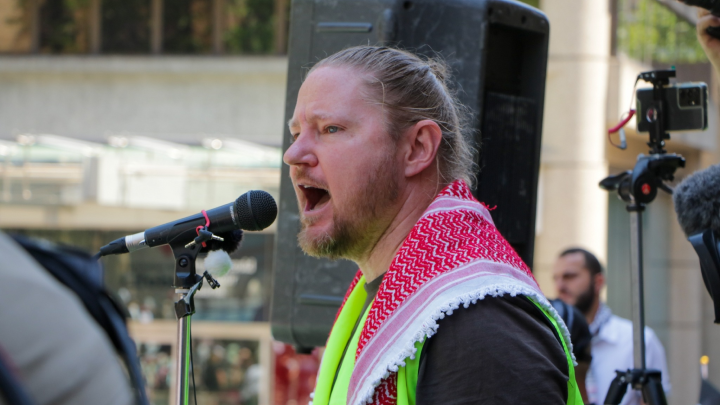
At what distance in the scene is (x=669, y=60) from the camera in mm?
10867

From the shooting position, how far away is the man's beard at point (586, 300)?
17.2 ft

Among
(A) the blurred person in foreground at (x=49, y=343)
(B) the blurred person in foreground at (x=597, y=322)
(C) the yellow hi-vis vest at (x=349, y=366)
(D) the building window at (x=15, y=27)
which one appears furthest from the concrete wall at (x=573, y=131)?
(A) the blurred person in foreground at (x=49, y=343)

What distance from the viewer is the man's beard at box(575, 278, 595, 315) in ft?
17.2

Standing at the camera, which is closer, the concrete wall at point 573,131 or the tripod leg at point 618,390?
the tripod leg at point 618,390

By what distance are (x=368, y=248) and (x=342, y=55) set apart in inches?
21.1

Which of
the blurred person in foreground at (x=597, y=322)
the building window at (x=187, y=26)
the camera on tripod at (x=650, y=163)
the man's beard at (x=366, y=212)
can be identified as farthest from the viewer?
the building window at (x=187, y=26)

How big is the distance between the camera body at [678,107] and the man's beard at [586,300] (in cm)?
216

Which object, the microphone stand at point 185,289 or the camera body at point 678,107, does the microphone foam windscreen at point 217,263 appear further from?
the camera body at point 678,107

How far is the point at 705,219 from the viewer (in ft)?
7.64

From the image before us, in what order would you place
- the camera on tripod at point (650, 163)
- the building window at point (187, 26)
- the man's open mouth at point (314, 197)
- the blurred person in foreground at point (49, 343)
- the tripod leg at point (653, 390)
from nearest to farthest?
the blurred person in foreground at point (49, 343), the man's open mouth at point (314, 197), the tripod leg at point (653, 390), the camera on tripod at point (650, 163), the building window at point (187, 26)

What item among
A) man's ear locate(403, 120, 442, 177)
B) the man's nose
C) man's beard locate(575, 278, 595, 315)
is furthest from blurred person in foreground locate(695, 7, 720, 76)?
man's beard locate(575, 278, 595, 315)

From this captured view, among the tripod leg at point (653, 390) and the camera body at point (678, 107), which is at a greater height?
the camera body at point (678, 107)

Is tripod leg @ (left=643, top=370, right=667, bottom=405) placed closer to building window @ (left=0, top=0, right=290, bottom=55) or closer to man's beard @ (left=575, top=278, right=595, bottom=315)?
man's beard @ (left=575, top=278, right=595, bottom=315)

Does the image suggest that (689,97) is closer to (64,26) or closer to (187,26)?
(187,26)
